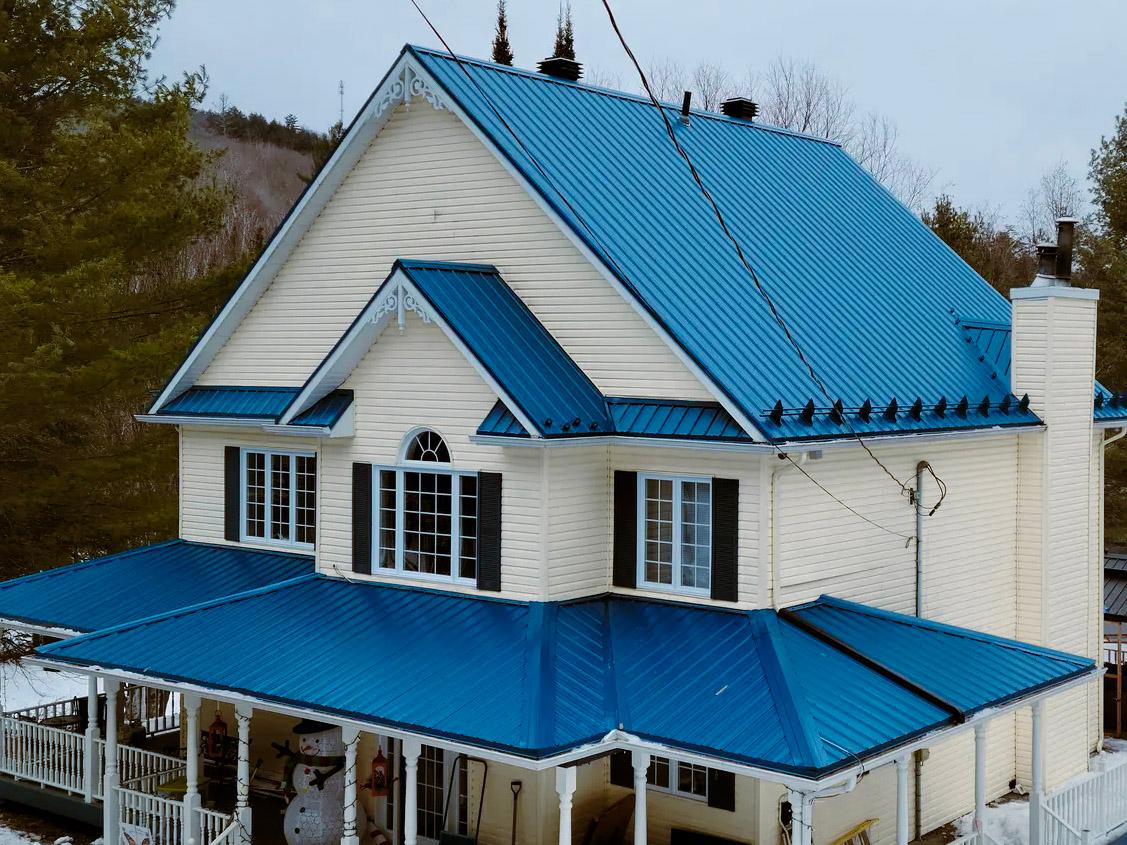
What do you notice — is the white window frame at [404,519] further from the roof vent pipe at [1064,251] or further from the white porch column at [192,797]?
the roof vent pipe at [1064,251]

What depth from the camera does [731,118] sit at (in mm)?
24062

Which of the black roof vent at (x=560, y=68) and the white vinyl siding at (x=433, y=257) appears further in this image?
the black roof vent at (x=560, y=68)

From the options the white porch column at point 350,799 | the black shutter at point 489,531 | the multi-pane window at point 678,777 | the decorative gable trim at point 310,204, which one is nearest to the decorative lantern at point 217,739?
the white porch column at point 350,799

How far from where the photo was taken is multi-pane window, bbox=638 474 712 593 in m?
16.9

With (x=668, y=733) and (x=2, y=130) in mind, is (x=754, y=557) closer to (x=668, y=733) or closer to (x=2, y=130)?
(x=668, y=733)

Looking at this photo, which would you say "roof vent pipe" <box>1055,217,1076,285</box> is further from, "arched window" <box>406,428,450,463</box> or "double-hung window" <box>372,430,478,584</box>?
"arched window" <box>406,428,450,463</box>

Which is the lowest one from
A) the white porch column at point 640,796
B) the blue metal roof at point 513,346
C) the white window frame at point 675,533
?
the white porch column at point 640,796

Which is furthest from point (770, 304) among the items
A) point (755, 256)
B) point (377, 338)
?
point (377, 338)

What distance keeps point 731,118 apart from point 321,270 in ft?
26.1

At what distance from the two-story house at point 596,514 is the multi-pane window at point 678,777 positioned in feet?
0.23

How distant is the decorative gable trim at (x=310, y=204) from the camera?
18.7 m

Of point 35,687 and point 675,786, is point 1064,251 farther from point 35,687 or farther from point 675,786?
point 35,687

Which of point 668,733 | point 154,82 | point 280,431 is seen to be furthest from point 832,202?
point 154,82

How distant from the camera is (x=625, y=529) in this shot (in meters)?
17.4
